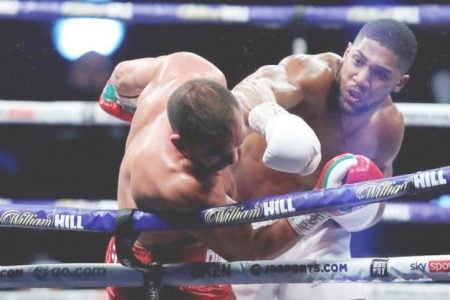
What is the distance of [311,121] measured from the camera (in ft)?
7.98

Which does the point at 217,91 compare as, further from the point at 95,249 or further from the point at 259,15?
the point at 95,249

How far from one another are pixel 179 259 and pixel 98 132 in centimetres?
132

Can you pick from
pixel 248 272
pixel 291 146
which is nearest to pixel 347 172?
Result: pixel 291 146

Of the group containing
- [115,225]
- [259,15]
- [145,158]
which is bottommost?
[115,225]

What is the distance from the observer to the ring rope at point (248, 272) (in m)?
1.82

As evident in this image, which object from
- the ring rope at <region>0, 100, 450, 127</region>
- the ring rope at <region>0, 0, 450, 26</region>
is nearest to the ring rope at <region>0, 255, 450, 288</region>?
the ring rope at <region>0, 100, 450, 127</region>

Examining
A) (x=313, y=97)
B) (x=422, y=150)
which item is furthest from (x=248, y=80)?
(x=422, y=150)

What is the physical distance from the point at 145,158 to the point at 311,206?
40cm

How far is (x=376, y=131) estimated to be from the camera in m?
2.47

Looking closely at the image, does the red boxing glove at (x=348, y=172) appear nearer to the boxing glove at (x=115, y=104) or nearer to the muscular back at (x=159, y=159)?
the muscular back at (x=159, y=159)

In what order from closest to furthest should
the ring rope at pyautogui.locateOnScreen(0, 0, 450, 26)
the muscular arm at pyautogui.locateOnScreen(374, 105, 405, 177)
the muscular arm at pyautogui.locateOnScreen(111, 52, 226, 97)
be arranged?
the muscular arm at pyautogui.locateOnScreen(111, 52, 226, 97) → the muscular arm at pyautogui.locateOnScreen(374, 105, 405, 177) → the ring rope at pyautogui.locateOnScreen(0, 0, 450, 26)

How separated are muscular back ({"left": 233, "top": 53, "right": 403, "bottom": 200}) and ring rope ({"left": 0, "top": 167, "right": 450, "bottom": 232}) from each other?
0.53 meters

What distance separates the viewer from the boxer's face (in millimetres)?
2369

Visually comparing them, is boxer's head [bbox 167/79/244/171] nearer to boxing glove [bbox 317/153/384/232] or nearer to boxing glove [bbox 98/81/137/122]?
boxing glove [bbox 317/153/384/232]
